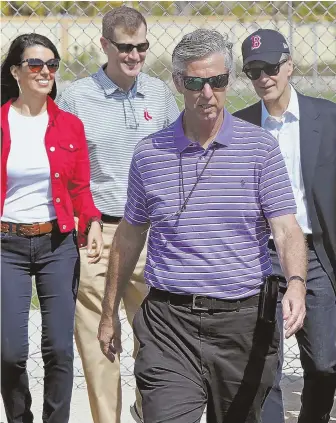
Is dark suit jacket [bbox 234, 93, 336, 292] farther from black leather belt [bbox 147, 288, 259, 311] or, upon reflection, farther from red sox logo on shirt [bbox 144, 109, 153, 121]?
black leather belt [bbox 147, 288, 259, 311]

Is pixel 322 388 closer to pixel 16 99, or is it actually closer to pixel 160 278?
pixel 160 278

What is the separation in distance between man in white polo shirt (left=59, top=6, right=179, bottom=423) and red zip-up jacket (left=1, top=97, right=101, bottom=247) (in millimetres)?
246

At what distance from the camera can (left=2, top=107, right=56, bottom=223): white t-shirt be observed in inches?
179

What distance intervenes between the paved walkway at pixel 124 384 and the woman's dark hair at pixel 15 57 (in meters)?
1.69

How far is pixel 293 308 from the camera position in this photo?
3.42m

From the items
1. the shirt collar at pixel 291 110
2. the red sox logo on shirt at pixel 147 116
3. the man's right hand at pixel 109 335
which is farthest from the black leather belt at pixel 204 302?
the red sox logo on shirt at pixel 147 116

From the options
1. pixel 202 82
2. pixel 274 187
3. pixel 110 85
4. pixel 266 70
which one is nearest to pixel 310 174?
pixel 266 70

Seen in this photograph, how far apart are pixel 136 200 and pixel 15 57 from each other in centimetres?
136

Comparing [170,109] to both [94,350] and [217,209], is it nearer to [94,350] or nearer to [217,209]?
[94,350]

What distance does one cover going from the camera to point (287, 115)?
4.66 meters

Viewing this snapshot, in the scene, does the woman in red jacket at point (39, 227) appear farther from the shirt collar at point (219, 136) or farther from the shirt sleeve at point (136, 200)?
the shirt collar at point (219, 136)

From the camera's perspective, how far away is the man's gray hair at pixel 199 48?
360cm

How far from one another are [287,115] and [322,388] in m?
1.23

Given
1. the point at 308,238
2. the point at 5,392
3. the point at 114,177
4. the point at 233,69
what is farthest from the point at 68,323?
the point at 233,69
